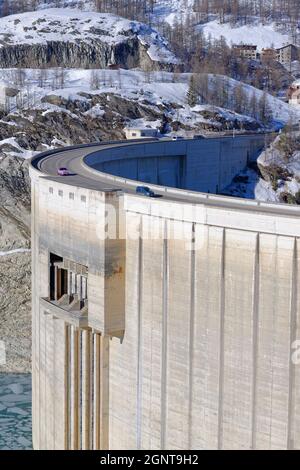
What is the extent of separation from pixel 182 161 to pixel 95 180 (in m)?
24.1

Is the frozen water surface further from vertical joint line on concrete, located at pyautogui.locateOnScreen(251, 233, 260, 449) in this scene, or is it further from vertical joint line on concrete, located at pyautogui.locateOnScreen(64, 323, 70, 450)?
vertical joint line on concrete, located at pyautogui.locateOnScreen(251, 233, 260, 449)

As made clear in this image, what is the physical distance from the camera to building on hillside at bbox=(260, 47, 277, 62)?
15119 centimetres

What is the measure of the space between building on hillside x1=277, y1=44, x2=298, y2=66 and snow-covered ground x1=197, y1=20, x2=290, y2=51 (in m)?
4.18

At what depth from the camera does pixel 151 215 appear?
93.7 ft

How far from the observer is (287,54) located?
166375mm

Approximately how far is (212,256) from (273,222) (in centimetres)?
253

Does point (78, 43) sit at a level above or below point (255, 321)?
above

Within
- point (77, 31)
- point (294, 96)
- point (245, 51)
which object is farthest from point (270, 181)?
point (245, 51)

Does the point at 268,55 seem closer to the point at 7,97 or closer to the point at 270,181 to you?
the point at 7,97

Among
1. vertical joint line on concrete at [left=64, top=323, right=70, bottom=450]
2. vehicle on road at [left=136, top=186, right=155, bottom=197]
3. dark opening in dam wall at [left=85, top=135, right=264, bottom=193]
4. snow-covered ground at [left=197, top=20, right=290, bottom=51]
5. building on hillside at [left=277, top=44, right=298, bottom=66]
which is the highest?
snow-covered ground at [left=197, top=20, right=290, bottom=51]

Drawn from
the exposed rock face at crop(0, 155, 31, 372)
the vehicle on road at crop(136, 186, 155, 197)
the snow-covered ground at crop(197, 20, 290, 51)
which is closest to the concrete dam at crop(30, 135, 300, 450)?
the vehicle on road at crop(136, 186, 155, 197)

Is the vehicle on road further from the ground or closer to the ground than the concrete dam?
further from the ground

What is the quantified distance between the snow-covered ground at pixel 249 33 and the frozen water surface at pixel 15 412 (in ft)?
428
